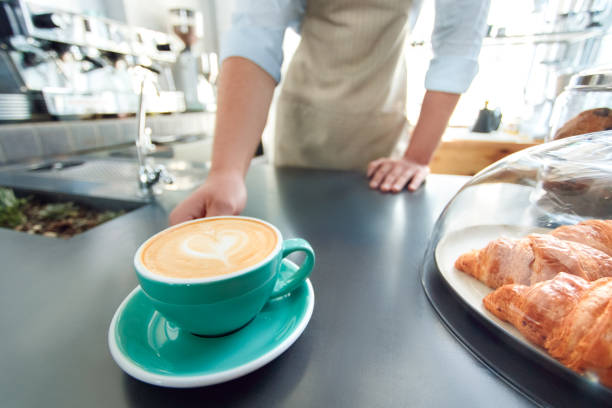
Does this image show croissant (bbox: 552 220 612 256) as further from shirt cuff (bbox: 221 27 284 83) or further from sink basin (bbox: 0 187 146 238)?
sink basin (bbox: 0 187 146 238)

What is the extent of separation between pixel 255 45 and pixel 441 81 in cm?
48

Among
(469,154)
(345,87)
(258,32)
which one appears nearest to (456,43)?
(345,87)

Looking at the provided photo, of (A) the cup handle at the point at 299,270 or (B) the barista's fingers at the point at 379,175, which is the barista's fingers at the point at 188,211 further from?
(B) the barista's fingers at the point at 379,175

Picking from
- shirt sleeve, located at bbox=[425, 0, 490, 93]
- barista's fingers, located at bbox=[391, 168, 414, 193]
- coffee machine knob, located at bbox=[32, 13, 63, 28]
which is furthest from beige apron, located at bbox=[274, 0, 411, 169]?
coffee machine knob, located at bbox=[32, 13, 63, 28]

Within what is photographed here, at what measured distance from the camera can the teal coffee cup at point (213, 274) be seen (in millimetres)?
224

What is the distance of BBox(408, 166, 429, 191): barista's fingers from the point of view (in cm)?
71

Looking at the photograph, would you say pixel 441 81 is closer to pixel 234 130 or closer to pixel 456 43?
pixel 456 43

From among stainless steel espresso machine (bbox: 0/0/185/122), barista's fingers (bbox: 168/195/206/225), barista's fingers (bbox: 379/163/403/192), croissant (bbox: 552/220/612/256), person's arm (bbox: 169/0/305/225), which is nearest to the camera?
croissant (bbox: 552/220/612/256)

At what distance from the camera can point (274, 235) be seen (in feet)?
0.96

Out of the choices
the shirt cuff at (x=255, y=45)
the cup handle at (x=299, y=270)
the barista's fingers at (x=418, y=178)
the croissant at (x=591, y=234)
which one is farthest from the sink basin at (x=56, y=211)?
the croissant at (x=591, y=234)

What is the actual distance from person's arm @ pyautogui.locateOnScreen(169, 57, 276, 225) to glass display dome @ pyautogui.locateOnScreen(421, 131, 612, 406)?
34cm

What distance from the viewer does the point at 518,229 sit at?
0.40 meters

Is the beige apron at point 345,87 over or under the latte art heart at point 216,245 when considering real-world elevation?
over

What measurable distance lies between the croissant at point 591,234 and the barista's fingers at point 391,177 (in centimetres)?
38
